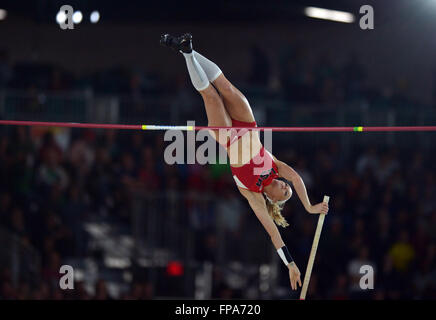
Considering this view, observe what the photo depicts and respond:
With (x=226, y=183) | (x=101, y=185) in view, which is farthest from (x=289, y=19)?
(x=101, y=185)

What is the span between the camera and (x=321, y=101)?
45.5 feet

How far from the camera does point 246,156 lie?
8305 millimetres

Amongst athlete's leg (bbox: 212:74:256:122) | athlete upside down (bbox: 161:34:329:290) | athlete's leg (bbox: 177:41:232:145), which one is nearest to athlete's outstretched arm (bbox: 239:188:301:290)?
athlete upside down (bbox: 161:34:329:290)

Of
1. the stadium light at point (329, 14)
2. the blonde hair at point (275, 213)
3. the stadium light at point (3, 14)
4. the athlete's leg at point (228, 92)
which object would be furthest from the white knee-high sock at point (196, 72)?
the stadium light at point (3, 14)

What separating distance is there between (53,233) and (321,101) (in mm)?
5066

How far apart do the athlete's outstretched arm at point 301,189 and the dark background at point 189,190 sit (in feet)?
10.9

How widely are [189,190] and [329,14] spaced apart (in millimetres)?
4384

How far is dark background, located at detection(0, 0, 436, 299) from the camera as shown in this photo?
11391 mm

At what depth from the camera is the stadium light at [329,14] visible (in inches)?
563

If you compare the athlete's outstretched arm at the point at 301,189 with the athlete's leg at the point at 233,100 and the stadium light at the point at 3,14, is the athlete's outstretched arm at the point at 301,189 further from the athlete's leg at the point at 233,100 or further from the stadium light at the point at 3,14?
the stadium light at the point at 3,14

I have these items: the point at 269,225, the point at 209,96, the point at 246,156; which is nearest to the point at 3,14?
the point at 209,96

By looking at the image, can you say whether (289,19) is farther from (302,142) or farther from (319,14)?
(302,142)

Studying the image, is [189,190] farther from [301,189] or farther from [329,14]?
[329,14]

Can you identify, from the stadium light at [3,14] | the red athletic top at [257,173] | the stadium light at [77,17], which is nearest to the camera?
the red athletic top at [257,173]
